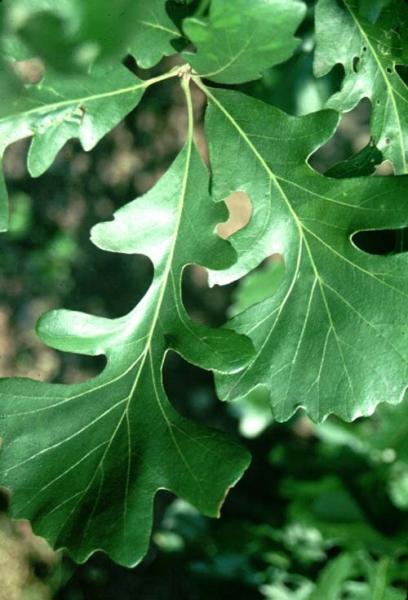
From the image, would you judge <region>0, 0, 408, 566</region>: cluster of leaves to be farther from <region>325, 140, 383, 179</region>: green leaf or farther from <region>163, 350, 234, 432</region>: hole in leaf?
<region>163, 350, 234, 432</region>: hole in leaf

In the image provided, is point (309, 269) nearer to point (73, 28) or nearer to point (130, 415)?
point (130, 415)

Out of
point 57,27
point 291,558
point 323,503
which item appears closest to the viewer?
point 57,27

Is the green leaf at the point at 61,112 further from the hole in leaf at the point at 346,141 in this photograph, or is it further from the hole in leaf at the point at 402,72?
the hole in leaf at the point at 346,141

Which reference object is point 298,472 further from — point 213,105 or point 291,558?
point 213,105

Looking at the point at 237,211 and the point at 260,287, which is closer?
the point at 260,287

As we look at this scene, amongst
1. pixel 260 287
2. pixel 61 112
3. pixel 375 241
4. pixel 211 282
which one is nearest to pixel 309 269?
pixel 211 282

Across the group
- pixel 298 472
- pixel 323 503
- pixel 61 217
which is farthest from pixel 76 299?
pixel 323 503
